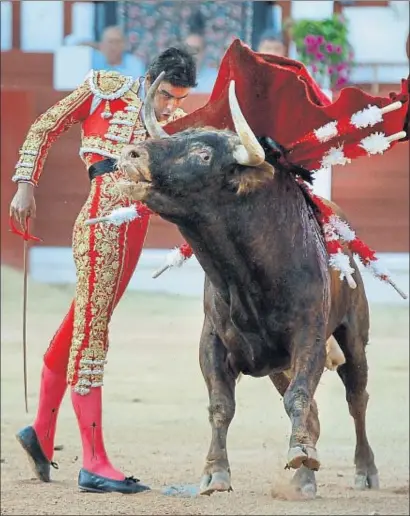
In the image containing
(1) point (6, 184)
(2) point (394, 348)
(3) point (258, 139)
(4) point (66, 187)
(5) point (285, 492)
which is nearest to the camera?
(3) point (258, 139)

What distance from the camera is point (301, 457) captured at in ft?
12.3

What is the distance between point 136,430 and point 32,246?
439 centimetres

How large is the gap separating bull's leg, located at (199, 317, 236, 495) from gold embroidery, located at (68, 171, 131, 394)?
1.60 feet

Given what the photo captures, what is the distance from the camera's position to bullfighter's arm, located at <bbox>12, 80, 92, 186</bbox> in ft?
14.8

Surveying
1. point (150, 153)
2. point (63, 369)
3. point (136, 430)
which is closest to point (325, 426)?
point (136, 430)

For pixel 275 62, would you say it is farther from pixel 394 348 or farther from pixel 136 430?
pixel 394 348

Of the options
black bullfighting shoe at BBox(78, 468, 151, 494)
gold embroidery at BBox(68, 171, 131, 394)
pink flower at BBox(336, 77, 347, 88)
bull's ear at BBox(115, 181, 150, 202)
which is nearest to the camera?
bull's ear at BBox(115, 181, 150, 202)

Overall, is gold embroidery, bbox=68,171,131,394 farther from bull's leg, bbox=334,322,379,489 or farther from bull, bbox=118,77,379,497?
bull's leg, bbox=334,322,379,489

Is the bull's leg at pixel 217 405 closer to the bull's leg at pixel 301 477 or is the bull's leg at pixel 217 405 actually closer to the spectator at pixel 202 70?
the bull's leg at pixel 301 477

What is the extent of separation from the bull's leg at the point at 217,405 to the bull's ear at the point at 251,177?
48 centimetres

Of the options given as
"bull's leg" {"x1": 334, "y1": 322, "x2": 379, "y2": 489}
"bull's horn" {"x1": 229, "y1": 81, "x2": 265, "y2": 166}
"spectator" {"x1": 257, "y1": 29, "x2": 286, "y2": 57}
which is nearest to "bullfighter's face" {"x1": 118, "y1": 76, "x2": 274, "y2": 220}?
"bull's horn" {"x1": 229, "y1": 81, "x2": 265, "y2": 166}

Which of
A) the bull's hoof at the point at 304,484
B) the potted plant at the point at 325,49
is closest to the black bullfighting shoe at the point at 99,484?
the bull's hoof at the point at 304,484

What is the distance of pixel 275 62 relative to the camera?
4195mm

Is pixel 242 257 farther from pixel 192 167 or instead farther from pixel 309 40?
pixel 309 40
